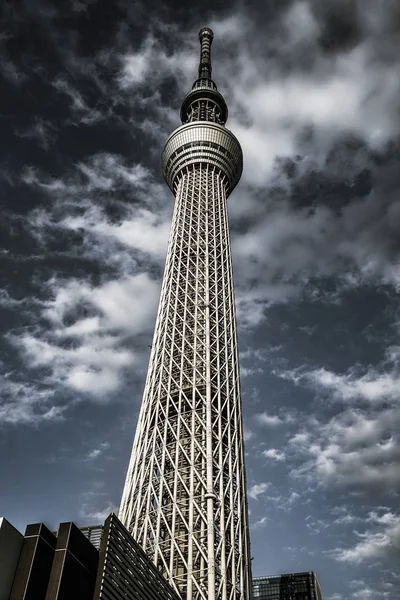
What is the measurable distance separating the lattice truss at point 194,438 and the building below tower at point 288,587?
97216 millimetres

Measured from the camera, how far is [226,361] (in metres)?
55.0

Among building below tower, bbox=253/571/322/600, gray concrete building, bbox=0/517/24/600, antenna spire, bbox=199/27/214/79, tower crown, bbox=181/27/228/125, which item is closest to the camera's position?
gray concrete building, bbox=0/517/24/600

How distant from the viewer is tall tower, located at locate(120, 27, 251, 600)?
41719 mm

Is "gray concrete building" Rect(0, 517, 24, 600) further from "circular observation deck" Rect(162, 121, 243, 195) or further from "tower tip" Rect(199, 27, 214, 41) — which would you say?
"tower tip" Rect(199, 27, 214, 41)

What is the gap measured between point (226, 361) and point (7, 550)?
34.5m

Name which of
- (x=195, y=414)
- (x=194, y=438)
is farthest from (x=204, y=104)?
(x=194, y=438)

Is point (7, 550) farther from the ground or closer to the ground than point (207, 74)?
closer to the ground

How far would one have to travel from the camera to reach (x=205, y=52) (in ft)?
309

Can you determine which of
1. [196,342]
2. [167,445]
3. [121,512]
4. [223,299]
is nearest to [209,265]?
[223,299]

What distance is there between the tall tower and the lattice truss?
0.09 metres

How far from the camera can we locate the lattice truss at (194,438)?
4141cm

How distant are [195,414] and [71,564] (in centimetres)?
2530

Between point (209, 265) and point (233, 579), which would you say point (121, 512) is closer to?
point (233, 579)

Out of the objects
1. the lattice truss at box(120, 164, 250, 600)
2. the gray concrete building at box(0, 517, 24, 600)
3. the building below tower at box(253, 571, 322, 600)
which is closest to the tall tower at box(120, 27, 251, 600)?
the lattice truss at box(120, 164, 250, 600)
